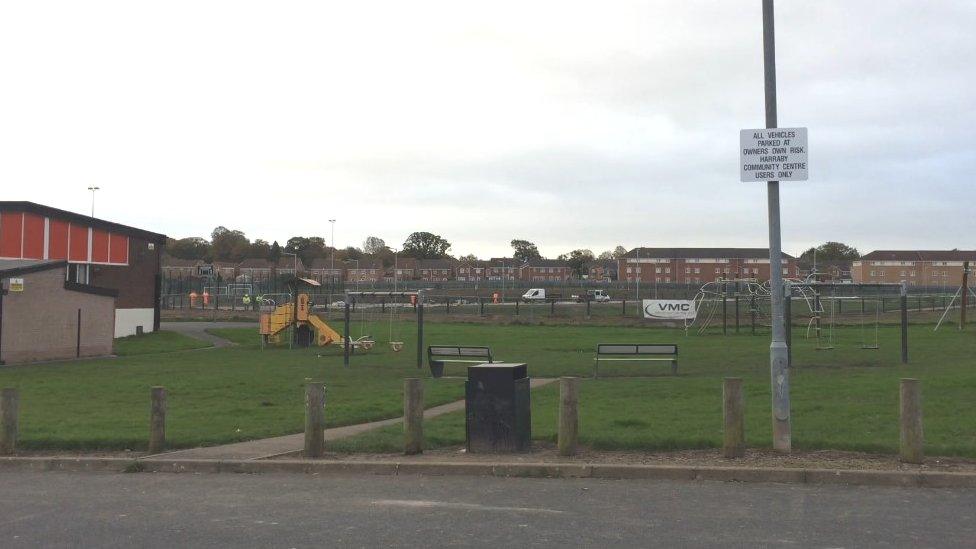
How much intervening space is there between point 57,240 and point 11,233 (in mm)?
2504

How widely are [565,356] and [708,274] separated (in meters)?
113

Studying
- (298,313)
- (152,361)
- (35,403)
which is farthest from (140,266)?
(35,403)

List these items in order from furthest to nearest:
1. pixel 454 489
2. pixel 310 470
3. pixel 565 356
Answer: pixel 565 356 → pixel 310 470 → pixel 454 489

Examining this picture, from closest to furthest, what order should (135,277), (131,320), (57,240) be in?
(57,240) < (131,320) < (135,277)

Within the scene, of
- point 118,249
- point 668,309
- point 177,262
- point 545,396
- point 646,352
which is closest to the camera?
point 545,396

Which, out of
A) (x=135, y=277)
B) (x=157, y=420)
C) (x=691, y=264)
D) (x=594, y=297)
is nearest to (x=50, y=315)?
(x=135, y=277)

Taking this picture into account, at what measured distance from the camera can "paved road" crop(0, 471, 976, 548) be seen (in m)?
6.70

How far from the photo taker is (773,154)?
9.94 m

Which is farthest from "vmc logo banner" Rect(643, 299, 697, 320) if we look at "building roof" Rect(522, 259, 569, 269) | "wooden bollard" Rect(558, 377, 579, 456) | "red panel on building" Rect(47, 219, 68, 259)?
"building roof" Rect(522, 259, 569, 269)

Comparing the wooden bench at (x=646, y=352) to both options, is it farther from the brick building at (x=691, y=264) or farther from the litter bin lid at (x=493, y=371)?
the brick building at (x=691, y=264)

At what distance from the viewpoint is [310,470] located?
31.6 ft

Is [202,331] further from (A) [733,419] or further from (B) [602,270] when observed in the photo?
(B) [602,270]

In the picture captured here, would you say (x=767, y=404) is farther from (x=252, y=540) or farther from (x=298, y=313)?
(x=298, y=313)

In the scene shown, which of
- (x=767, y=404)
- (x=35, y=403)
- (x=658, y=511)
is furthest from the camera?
(x=35, y=403)
